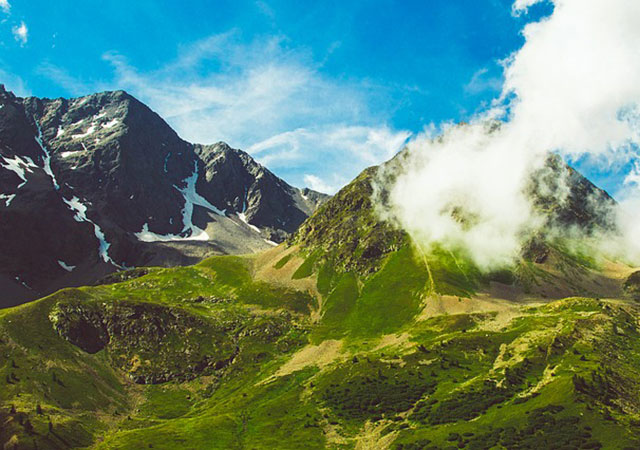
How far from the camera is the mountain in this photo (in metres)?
83.2

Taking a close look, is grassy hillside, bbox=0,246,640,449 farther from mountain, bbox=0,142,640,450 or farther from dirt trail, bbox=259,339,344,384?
dirt trail, bbox=259,339,344,384

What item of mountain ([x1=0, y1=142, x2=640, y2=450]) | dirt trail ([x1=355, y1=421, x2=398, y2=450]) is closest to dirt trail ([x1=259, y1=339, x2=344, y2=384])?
mountain ([x1=0, y1=142, x2=640, y2=450])

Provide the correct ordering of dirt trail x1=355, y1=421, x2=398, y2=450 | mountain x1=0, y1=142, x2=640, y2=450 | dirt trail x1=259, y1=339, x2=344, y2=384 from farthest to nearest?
dirt trail x1=259, y1=339, x2=344, y2=384, dirt trail x1=355, y1=421, x2=398, y2=450, mountain x1=0, y1=142, x2=640, y2=450

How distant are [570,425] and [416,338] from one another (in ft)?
286

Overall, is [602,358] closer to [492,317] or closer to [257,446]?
[492,317]

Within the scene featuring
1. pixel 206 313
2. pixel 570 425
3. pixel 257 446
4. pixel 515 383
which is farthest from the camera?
pixel 206 313

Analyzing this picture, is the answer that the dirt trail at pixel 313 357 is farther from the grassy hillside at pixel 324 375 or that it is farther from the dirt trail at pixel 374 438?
the dirt trail at pixel 374 438

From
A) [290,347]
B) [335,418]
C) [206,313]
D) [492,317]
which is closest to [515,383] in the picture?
[335,418]

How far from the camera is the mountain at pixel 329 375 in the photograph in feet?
273

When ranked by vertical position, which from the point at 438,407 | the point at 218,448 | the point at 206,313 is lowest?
the point at 218,448

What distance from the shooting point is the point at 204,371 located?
151m

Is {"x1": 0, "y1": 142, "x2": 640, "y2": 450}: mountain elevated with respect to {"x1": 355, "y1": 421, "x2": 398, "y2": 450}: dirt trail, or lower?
elevated

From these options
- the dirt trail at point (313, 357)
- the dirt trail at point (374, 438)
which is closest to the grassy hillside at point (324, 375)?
the dirt trail at point (374, 438)

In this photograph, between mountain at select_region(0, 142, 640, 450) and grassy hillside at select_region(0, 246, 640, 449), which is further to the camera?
grassy hillside at select_region(0, 246, 640, 449)
